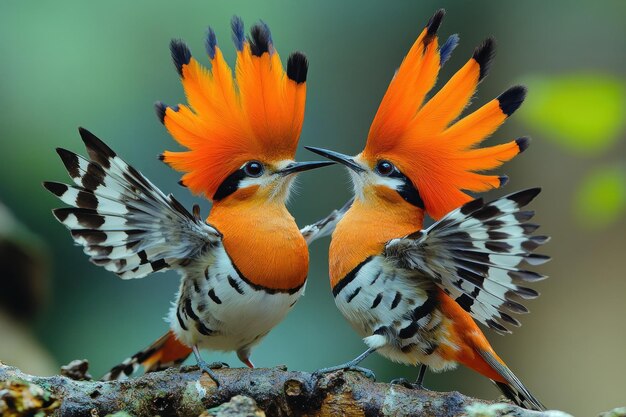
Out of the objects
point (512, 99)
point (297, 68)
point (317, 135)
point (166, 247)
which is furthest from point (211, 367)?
point (317, 135)

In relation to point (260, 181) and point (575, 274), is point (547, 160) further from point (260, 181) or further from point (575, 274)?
point (260, 181)

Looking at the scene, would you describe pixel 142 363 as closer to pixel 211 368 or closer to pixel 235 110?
pixel 211 368

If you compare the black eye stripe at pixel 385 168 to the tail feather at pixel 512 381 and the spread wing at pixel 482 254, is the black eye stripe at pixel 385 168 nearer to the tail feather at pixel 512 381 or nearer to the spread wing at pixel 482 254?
the spread wing at pixel 482 254

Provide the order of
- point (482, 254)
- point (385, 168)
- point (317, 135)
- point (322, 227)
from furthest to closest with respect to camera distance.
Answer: point (317, 135) < point (322, 227) < point (385, 168) < point (482, 254)

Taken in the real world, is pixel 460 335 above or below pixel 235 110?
below

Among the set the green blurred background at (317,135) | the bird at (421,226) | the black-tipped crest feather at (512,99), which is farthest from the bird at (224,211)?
the green blurred background at (317,135)

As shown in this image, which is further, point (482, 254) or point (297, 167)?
point (297, 167)
